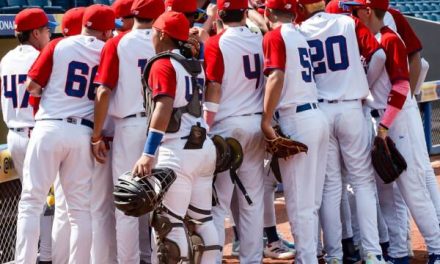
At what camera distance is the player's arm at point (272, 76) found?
5352 millimetres

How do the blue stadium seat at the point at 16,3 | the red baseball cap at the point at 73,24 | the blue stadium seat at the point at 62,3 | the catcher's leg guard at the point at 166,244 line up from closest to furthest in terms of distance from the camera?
the catcher's leg guard at the point at 166,244 < the red baseball cap at the point at 73,24 < the blue stadium seat at the point at 16,3 < the blue stadium seat at the point at 62,3

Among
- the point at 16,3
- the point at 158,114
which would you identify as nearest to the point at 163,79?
the point at 158,114

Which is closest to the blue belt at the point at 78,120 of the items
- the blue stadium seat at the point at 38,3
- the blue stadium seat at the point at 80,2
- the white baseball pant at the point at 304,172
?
the white baseball pant at the point at 304,172

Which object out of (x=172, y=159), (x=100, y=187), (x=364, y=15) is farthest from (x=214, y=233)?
(x=364, y=15)

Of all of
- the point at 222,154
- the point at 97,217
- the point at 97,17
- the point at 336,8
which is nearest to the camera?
the point at 222,154

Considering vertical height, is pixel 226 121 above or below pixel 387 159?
above

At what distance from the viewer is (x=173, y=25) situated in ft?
15.6

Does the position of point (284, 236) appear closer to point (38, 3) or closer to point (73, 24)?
point (73, 24)

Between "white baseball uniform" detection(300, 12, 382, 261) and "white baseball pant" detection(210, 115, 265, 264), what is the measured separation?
1.61 feet

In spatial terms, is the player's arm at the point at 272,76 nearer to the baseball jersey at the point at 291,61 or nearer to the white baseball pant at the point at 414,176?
the baseball jersey at the point at 291,61

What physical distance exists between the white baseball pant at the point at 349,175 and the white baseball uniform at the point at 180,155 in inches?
46.0

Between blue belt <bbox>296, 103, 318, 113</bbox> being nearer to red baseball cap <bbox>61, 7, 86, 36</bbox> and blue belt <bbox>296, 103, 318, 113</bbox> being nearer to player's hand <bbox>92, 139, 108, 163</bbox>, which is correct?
player's hand <bbox>92, 139, 108, 163</bbox>

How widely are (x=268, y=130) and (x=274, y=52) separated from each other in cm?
48

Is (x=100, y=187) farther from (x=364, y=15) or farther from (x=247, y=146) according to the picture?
(x=364, y=15)
